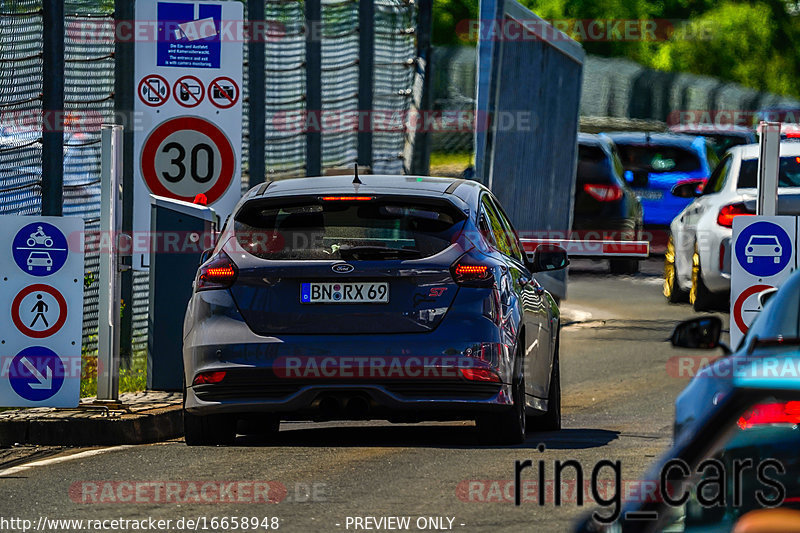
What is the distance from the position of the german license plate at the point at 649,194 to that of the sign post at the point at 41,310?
634 inches

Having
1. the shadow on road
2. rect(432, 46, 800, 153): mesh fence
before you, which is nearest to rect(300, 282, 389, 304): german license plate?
the shadow on road

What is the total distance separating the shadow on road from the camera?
11.3 m

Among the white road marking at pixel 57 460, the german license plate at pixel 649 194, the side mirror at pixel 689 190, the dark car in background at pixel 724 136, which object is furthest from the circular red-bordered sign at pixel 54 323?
the dark car in background at pixel 724 136

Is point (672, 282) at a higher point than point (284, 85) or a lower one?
lower

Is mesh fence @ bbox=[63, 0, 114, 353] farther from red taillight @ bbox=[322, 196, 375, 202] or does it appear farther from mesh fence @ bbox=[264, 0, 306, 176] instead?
red taillight @ bbox=[322, 196, 375, 202]

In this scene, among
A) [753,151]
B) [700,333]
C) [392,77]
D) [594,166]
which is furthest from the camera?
[594,166]

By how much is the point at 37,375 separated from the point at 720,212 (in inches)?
333

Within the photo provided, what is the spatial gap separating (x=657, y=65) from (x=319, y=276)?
65205 millimetres

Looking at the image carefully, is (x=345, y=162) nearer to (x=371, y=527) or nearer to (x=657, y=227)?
(x=657, y=227)

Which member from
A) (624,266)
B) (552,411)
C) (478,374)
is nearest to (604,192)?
(624,266)

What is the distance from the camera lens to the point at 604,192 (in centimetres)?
2425

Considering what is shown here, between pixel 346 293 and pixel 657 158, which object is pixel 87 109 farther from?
pixel 657 158

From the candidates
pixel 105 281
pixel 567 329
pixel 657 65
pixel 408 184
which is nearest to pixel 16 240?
pixel 105 281

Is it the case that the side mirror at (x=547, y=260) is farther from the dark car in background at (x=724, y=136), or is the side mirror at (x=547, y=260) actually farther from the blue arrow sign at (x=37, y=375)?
the dark car in background at (x=724, y=136)
